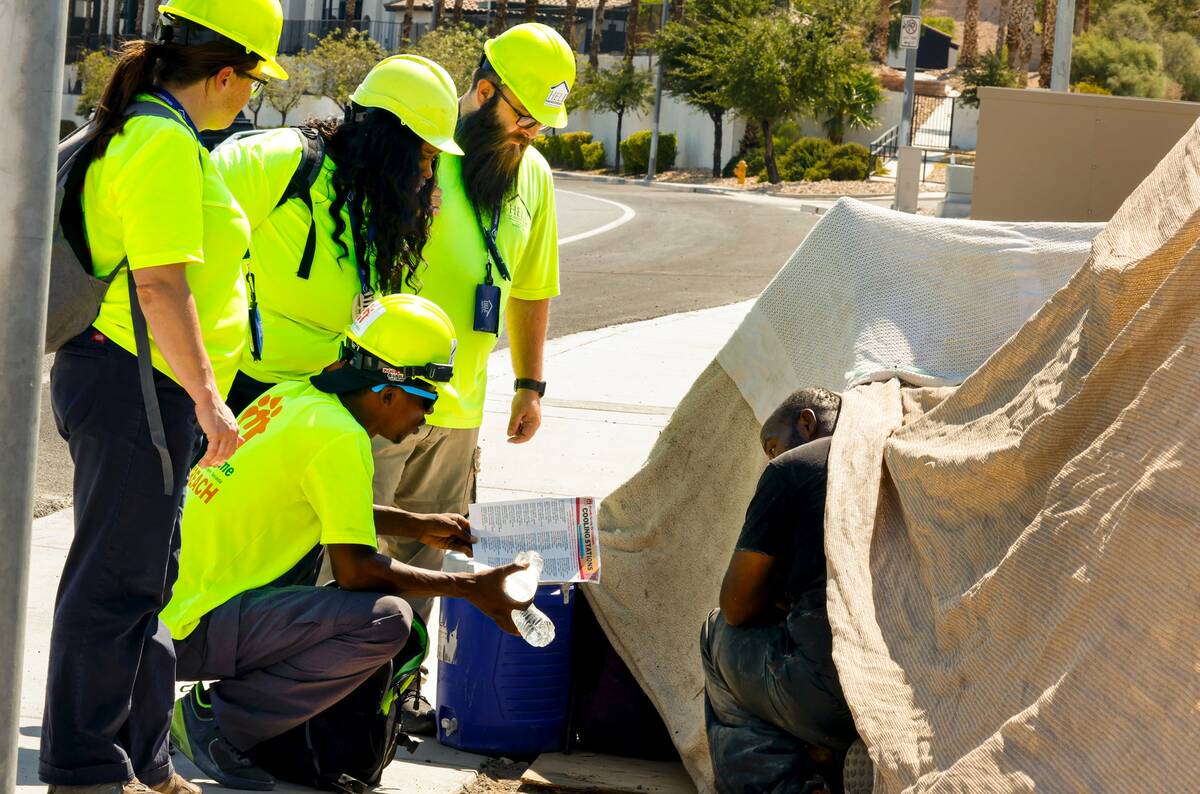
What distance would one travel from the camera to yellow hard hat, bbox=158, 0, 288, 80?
11.1 feet

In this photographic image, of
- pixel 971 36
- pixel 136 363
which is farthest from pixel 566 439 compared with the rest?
pixel 971 36

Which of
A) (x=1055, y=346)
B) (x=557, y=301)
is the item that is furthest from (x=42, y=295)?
(x=557, y=301)

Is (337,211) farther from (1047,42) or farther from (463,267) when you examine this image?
(1047,42)

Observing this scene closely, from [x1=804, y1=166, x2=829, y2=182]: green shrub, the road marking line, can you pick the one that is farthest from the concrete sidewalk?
[x1=804, y1=166, x2=829, y2=182]: green shrub

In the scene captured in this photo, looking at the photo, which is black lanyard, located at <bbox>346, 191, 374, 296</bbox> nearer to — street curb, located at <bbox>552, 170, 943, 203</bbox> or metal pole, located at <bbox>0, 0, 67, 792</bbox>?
metal pole, located at <bbox>0, 0, 67, 792</bbox>

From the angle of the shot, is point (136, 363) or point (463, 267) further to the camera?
point (463, 267)

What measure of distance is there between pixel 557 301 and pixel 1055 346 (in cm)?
1275

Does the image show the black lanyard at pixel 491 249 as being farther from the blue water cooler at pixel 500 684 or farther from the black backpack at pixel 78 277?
the black backpack at pixel 78 277

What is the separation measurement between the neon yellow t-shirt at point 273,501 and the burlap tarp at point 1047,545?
3.84ft

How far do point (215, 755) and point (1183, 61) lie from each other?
55.8m

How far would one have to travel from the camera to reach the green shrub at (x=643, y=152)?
2108 inches

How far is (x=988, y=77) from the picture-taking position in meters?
50.2

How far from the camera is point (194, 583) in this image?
3844mm

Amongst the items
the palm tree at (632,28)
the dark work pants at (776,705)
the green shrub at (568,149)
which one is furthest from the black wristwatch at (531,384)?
the palm tree at (632,28)
